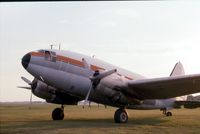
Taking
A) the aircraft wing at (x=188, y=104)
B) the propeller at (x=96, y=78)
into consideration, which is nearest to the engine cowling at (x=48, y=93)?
the propeller at (x=96, y=78)

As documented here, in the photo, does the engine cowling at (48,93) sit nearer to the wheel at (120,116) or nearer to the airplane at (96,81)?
the airplane at (96,81)

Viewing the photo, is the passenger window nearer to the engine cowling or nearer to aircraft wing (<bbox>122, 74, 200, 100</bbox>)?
the engine cowling

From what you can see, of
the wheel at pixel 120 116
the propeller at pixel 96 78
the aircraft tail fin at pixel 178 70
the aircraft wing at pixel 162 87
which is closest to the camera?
the propeller at pixel 96 78

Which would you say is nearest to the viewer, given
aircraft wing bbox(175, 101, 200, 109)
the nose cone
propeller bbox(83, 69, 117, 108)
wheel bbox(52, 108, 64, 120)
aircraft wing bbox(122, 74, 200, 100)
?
the nose cone

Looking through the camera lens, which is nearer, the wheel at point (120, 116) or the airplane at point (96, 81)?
the airplane at point (96, 81)

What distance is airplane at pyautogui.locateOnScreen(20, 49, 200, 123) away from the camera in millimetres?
18922

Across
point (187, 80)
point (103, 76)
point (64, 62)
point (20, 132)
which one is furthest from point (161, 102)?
point (20, 132)

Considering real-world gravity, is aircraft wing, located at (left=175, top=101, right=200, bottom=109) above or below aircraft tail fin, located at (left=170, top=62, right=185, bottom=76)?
below

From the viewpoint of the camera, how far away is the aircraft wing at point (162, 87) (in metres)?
19.8

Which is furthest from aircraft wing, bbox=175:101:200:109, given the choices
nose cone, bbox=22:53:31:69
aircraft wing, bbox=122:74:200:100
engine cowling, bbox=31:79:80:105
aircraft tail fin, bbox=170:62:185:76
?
nose cone, bbox=22:53:31:69

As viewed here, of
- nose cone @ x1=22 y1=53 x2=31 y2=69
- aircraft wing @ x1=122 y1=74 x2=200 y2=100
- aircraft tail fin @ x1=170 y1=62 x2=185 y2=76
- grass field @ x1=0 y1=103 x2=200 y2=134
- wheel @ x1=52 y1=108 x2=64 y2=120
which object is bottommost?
grass field @ x1=0 y1=103 x2=200 y2=134

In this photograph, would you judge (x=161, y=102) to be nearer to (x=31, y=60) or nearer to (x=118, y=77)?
(x=118, y=77)

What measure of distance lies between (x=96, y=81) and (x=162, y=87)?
4442mm

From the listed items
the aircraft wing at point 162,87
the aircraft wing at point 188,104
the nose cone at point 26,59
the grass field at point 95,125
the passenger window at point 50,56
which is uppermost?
the passenger window at point 50,56
